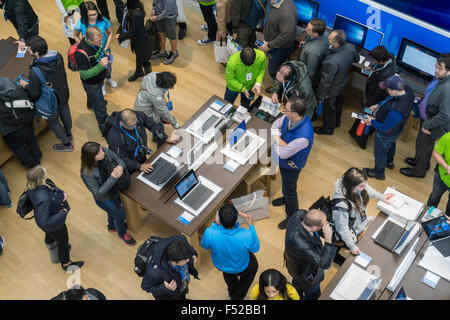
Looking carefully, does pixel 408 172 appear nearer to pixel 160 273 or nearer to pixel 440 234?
pixel 440 234

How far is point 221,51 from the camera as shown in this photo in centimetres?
704

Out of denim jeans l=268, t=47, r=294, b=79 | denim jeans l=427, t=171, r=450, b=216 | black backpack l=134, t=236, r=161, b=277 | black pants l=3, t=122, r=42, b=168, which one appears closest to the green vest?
black pants l=3, t=122, r=42, b=168

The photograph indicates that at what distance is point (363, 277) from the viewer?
14.2 feet

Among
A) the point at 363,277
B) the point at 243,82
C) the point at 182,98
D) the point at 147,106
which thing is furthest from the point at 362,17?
the point at 363,277

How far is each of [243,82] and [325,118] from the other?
128cm

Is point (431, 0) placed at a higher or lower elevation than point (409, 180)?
higher

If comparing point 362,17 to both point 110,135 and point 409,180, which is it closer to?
point 409,180

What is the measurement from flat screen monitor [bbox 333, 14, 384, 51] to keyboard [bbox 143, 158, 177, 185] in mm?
3036

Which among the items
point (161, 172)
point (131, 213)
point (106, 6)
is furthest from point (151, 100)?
point (106, 6)

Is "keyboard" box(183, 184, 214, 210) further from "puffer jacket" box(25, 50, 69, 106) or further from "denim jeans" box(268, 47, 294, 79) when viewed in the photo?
"denim jeans" box(268, 47, 294, 79)

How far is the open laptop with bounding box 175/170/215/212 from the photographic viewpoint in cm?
491

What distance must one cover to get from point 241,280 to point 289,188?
3.93 feet

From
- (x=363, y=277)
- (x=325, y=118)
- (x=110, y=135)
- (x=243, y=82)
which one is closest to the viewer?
(x=363, y=277)

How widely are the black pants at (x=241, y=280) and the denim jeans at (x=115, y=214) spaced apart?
131cm
